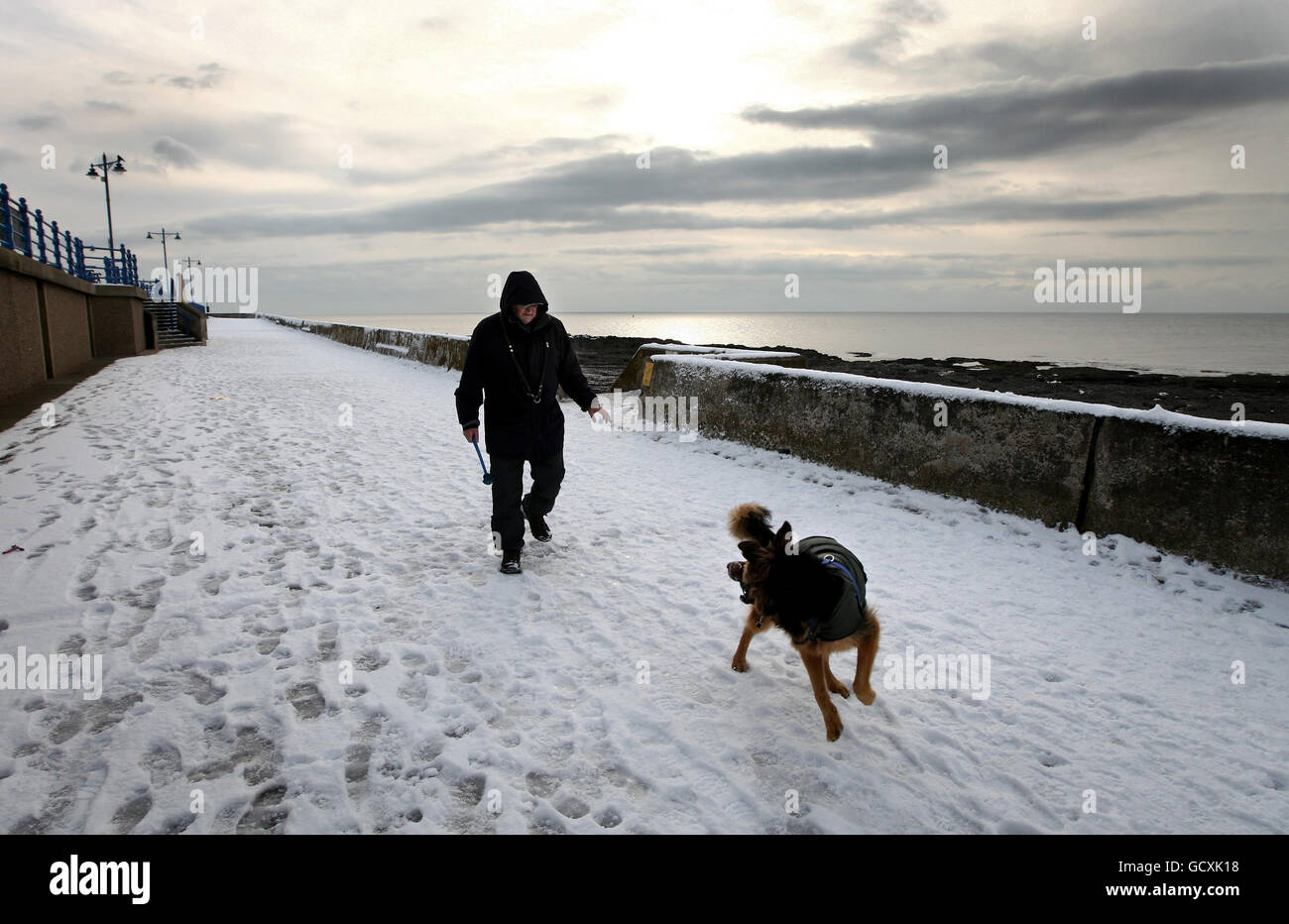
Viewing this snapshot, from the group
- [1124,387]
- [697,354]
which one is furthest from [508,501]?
[1124,387]

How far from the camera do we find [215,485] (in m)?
6.58

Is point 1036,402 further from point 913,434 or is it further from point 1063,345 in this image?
point 1063,345

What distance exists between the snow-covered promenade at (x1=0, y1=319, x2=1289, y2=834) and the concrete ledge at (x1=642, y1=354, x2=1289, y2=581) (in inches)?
9.0

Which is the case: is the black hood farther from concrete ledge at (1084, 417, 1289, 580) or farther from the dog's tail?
concrete ledge at (1084, 417, 1289, 580)

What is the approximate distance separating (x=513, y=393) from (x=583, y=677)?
87.2 inches

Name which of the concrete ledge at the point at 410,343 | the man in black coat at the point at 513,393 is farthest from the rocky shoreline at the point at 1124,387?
the man in black coat at the point at 513,393

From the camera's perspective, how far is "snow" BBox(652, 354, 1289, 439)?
176 inches

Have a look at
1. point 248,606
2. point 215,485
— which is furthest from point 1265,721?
point 215,485

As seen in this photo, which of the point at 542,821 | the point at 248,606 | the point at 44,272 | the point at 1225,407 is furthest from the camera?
the point at 44,272

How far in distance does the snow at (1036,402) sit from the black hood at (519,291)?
151 inches

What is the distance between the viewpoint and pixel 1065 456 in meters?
5.36

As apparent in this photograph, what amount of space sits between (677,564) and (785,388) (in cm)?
384

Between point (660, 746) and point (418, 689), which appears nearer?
point (660, 746)
